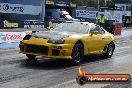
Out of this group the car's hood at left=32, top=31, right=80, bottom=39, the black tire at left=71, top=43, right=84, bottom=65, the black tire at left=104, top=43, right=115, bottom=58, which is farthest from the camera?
the black tire at left=104, top=43, right=115, bottom=58

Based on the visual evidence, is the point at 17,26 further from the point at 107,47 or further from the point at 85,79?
the point at 85,79

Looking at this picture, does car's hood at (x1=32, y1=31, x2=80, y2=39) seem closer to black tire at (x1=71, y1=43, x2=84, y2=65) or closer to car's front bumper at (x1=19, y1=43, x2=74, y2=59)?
car's front bumper at (x1=19, y1=43, x2=74, y2=59)

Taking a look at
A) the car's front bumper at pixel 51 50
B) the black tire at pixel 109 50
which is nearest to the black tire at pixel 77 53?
the car's front bumper at pixel 51 50

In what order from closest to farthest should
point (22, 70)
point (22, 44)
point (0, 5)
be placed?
1. point (22, 70)
2. point (22, 44)
3. point (0, 5)

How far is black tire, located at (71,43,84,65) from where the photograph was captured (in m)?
10.5

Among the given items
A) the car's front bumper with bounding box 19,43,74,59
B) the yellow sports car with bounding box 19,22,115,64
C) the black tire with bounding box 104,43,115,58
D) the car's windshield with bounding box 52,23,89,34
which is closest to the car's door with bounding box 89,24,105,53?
the yellow sports car with bounding box 19,22,115,64

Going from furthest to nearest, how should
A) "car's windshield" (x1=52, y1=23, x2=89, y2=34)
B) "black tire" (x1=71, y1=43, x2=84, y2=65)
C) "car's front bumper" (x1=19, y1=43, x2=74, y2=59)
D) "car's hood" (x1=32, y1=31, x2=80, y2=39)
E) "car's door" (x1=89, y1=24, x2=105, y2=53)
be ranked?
"car's door" (x1=89, y1=24, x2=105, y2=53)
"car's windshield" (x1=52, y1=23, x2=89, y2=34)
"black tire" (x1=71, y1=43, x2=84, y2=65)
"car's hood" (x1=32, y1=31, x2=80, y2=39)
"car's front bumper" (x1=19, y1=43, x2=74, y2=59)

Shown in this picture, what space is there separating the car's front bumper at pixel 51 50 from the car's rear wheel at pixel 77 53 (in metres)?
0.26

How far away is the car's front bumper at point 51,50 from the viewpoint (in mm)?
9875

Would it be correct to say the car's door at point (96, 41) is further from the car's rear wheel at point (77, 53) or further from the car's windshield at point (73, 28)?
the car's rear wheel at point (77, 53)

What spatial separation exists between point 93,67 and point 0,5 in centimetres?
2732

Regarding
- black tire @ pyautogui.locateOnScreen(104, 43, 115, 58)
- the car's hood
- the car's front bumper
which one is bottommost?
black tire @ pyautogui.locateOnScreen(104, 43, 115, 58)

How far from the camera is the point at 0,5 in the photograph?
36.4 metres

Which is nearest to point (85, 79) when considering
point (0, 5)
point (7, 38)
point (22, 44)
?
point (22, 44)
